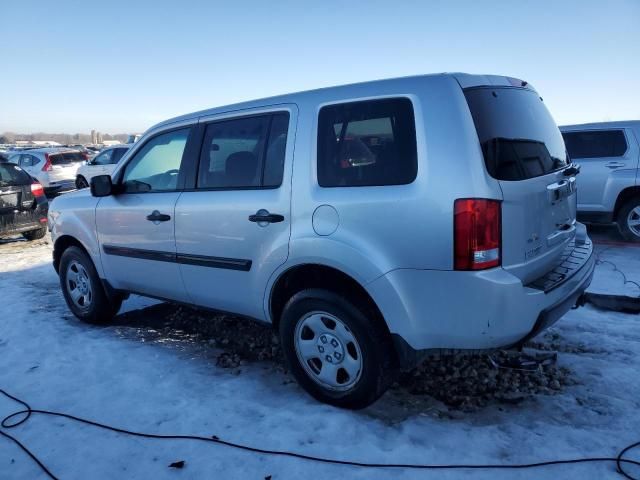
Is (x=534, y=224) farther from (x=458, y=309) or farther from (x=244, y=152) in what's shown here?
(x=244, y=152)

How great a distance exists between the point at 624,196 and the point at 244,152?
266 inches

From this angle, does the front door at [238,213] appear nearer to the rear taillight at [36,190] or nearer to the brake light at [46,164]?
the rear taillight at [36,190]

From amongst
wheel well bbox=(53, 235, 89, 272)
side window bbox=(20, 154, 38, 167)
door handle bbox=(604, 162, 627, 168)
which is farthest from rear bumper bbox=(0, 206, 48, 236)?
door handle bbox=(604, 162, 627, 168)

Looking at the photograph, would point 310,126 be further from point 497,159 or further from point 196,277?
point 196,277

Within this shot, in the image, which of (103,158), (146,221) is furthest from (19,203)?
(103,158)

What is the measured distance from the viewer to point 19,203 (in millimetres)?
8859

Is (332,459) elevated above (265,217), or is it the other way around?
(265,217)

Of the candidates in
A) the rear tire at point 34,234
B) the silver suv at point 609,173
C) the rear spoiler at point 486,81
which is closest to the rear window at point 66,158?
the rear tire at point 34,234

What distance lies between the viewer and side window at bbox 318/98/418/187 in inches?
105

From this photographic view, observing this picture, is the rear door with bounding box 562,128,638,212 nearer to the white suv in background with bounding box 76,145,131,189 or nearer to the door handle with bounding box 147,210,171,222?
the door handle with bounding box 147,210,171,222

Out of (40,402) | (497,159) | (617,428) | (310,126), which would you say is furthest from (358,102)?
(40,402)

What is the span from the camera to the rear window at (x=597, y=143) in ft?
25.4

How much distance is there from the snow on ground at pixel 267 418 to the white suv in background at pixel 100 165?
46.6ft

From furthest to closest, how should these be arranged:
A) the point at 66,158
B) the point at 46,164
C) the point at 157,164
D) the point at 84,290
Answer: the point at 66,158, the point at 46,164, the point at 84,290, the point at 157,164
